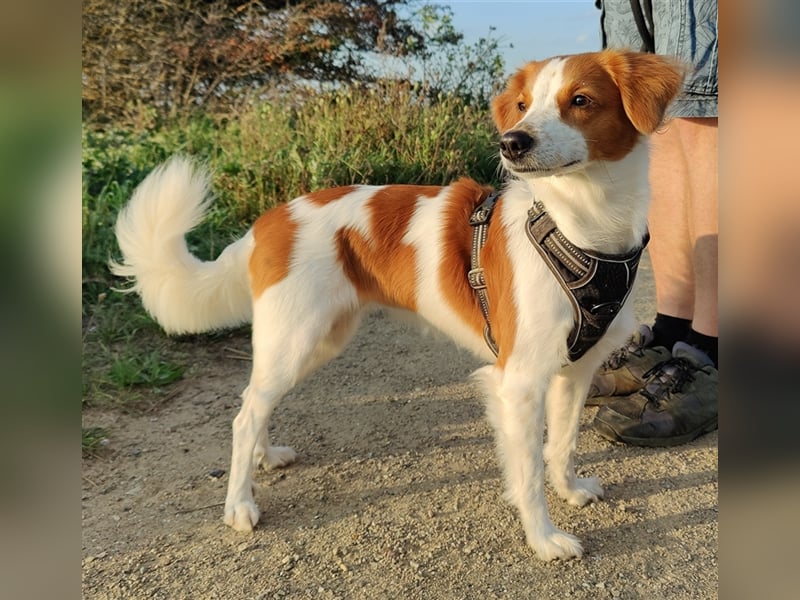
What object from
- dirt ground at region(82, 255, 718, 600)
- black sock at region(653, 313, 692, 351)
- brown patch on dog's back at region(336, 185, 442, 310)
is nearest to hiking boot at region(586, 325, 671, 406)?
black sock at region(653, 313, 692, 351)

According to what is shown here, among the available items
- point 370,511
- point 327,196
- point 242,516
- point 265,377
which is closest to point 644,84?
point 327,196

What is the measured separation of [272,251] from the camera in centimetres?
229

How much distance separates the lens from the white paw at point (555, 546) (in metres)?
2.01

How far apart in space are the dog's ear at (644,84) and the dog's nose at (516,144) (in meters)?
0.38

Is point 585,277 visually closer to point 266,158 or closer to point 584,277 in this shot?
point 584,277

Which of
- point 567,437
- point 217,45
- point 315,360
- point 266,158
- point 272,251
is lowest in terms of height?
point 567,437

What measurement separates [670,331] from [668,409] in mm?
555

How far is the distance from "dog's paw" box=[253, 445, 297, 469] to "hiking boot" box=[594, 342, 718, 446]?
4.47ft

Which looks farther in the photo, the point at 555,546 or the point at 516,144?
the point at 555,546

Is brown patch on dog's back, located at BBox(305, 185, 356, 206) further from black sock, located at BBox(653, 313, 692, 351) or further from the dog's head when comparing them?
black sock, located at BBox(653, 313, 692, 351)

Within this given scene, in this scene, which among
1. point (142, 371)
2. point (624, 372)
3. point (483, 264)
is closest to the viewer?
point (483, 264)
